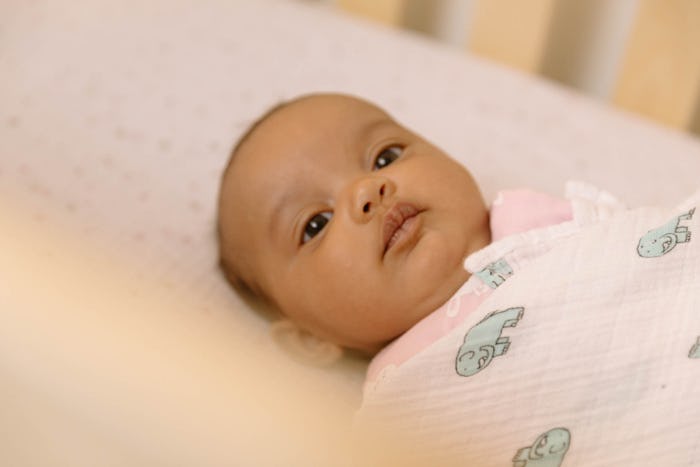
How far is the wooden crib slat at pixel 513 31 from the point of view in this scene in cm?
123

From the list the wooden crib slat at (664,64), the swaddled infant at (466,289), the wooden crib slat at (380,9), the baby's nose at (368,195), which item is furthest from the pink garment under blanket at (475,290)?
the wooden crib slat at (380,9)

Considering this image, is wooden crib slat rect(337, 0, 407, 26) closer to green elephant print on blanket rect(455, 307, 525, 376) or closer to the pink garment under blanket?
the pink garment under blanket

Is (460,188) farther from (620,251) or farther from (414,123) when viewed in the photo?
(414,123)

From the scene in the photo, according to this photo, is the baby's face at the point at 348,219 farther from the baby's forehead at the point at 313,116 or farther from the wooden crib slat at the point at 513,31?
the wooden crib slat at the point at 513,31

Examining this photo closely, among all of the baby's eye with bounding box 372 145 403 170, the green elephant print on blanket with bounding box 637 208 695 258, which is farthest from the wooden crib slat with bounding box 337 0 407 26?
the green elephant print on blanket with bounding box 637 208 695 258

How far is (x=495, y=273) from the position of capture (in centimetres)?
83

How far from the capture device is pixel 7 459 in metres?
0.51

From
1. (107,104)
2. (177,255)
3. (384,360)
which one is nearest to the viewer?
(384,360)

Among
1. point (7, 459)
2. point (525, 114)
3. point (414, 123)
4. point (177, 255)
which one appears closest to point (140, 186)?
point (177, 255)

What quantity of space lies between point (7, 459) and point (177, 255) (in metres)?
0.51

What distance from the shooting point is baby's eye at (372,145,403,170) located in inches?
37.0

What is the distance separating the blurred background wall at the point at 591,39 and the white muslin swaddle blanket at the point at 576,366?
0.42m

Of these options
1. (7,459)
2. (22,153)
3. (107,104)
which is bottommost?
(7,459)

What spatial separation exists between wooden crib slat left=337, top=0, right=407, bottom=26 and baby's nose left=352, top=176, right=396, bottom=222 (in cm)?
58
